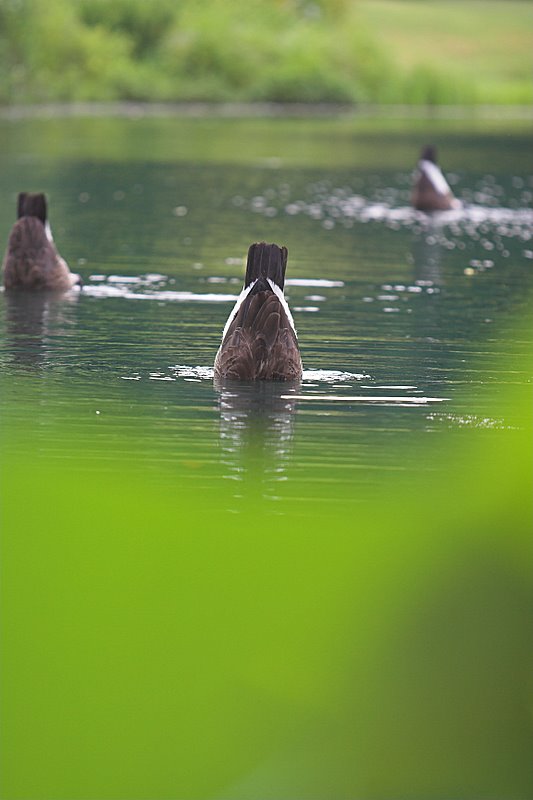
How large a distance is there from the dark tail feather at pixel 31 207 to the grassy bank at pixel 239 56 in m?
55.6

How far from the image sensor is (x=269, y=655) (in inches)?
39.3

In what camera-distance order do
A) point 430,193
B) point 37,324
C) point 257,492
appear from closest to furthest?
point 257,492, point 37,324, point 430,193

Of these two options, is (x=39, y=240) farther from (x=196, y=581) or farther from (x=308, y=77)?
(x=308, y=77)

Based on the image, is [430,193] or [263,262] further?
[430,193]

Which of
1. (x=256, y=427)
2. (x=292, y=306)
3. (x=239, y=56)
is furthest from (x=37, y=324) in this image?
(x=239, y=56)

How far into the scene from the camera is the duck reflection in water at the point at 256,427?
6.57 metres

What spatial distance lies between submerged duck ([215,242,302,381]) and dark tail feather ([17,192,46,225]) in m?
4.93

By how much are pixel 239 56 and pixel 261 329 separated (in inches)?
3365

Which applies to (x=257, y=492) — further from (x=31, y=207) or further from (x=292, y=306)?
(x=31, y=207)

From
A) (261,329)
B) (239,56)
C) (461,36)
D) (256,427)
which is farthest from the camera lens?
(461,36)

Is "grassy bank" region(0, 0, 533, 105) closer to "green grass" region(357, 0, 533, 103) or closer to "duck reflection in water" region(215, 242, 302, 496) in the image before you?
"green grass" region(357, 0, 533, 103)

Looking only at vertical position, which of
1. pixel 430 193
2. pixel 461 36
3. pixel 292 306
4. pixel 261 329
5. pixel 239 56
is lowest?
pixel 261 329

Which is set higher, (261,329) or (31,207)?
(31,207)

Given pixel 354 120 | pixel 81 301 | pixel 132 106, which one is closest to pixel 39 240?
pixel 81 301
